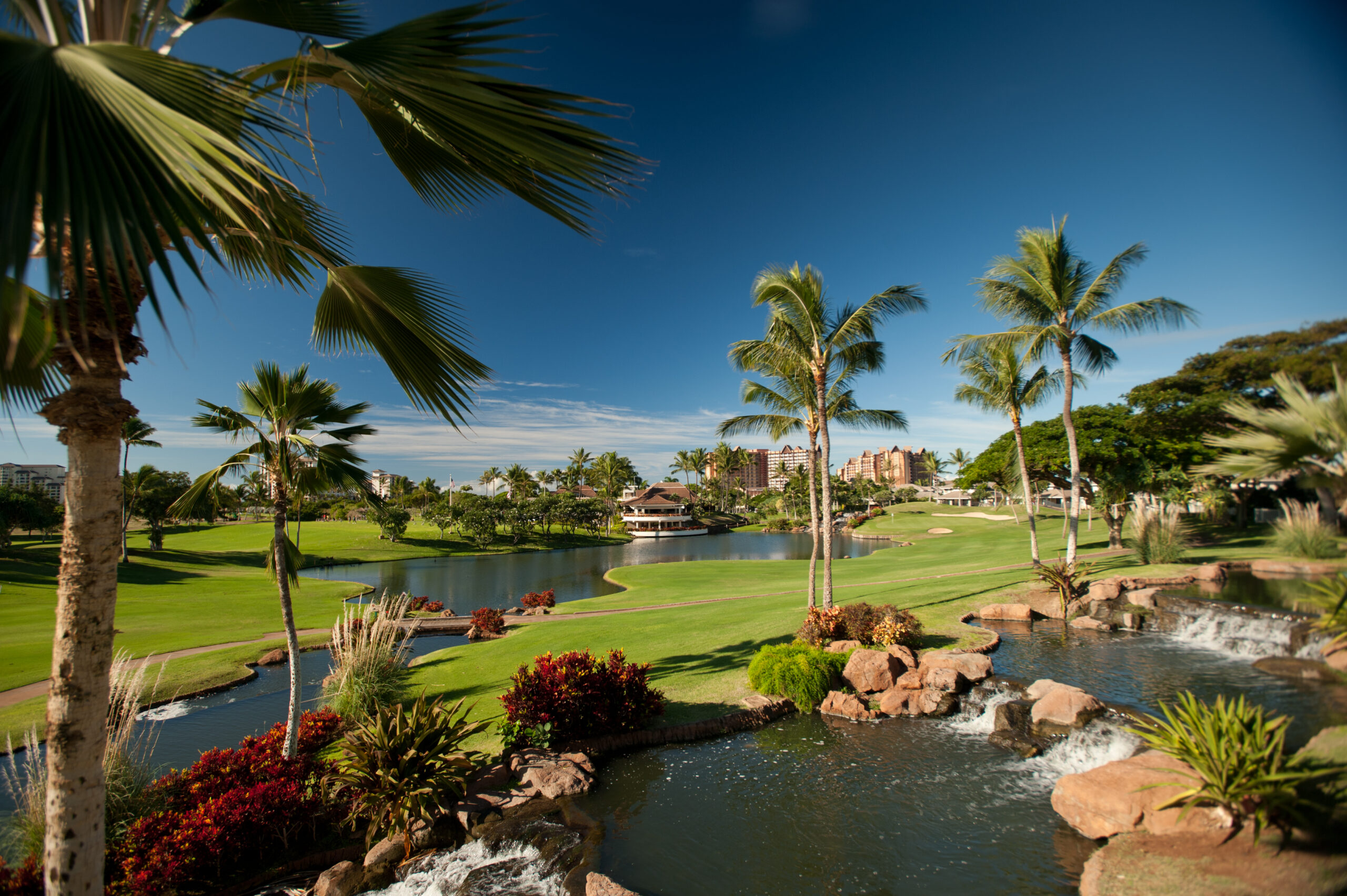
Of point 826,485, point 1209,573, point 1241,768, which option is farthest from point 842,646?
point 1209,573

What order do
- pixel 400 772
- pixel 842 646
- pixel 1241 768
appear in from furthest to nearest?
pixel 842 646
pixel 400 772
pixel 1241 768

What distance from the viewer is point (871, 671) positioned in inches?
390

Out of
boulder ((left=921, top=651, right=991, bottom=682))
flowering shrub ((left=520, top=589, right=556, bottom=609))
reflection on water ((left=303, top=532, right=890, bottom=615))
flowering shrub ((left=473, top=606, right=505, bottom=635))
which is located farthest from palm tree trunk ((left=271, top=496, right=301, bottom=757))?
flowering shrub ((left=520, top=589, right=556, bottom=609))

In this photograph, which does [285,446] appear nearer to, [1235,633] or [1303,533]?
[1303,533]

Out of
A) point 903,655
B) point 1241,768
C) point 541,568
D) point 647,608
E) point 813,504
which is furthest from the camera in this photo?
point 541,568

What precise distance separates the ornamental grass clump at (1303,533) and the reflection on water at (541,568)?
2072 cm

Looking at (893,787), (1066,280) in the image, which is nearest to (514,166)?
(893,787)

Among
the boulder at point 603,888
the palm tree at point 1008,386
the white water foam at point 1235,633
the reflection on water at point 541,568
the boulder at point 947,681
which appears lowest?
the reflection on water at point 541,568

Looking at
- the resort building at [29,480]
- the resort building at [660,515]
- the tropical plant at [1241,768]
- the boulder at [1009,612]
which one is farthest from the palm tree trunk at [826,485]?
the resort building at [660,515]

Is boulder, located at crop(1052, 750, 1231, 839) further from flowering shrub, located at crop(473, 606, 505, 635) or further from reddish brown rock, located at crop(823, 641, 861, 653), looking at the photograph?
flowering shrub, located at crop(473, 606, 505, 635)

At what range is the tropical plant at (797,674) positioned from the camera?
963cm

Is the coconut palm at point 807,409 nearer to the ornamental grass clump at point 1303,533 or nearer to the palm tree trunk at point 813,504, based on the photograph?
the palm tree trunk at point 813,504

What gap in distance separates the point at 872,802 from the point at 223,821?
695 centimetres

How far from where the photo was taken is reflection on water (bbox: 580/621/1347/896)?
17.1 feet
